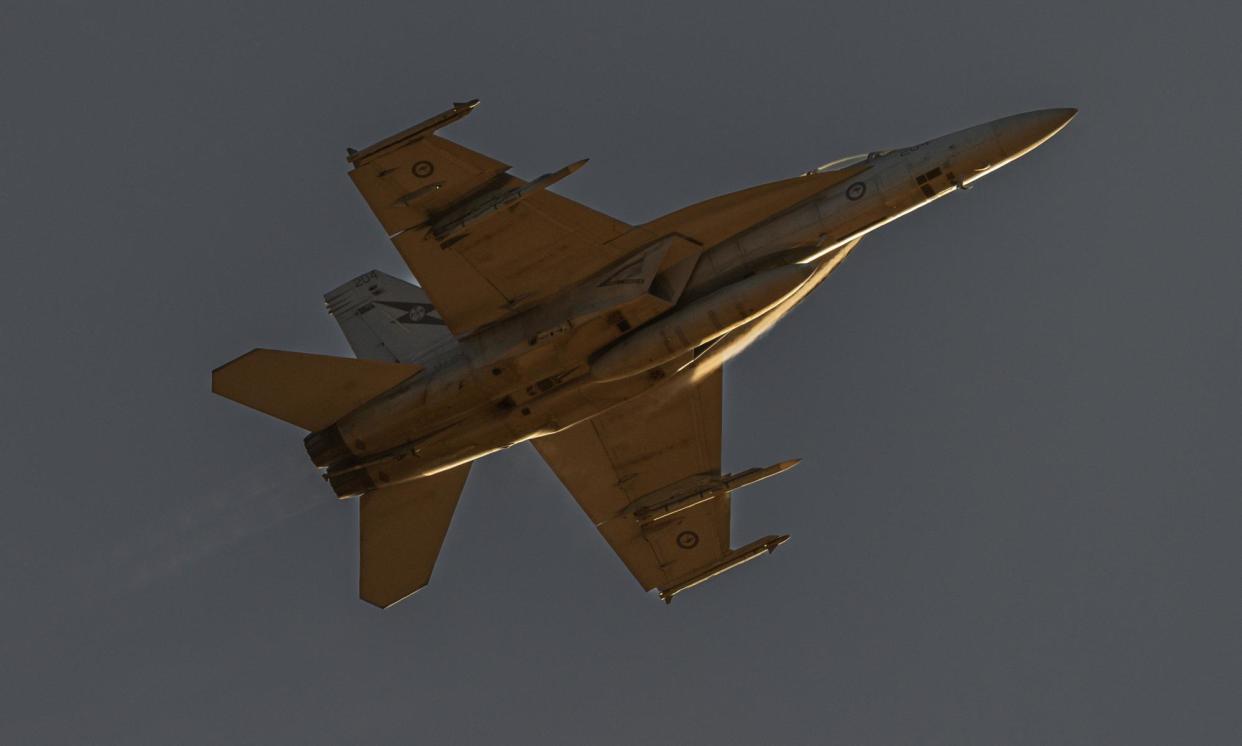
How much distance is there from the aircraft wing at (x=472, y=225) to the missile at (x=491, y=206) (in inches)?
0.7

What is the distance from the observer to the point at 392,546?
3662 cm

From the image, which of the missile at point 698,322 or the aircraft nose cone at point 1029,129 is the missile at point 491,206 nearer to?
the missile at point 698,322

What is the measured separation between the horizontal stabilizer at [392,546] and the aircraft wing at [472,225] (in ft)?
13.4

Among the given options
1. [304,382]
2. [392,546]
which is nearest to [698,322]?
[304,382]

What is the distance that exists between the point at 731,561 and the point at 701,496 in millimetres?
1579

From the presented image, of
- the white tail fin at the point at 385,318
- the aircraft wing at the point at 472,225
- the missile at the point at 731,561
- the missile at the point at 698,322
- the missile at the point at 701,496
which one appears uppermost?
the white tail fin at the point at 385,318

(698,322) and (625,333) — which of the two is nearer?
(698,322)

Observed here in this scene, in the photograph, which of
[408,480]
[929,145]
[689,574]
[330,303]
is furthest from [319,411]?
[929,145]

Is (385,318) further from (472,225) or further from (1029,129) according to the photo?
(1029,129)

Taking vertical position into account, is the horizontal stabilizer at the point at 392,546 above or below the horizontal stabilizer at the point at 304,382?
below

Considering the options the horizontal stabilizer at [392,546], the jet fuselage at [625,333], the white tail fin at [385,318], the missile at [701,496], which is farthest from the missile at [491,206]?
the missile at [701,496]

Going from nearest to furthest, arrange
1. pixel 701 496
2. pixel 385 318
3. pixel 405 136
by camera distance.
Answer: pixel 405 136 < pixel 701 496 < pixel 385 318

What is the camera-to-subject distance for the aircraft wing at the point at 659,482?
37.9m

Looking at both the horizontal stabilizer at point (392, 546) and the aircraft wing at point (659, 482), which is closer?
the horizontal stabilizer at point (392, 546)
